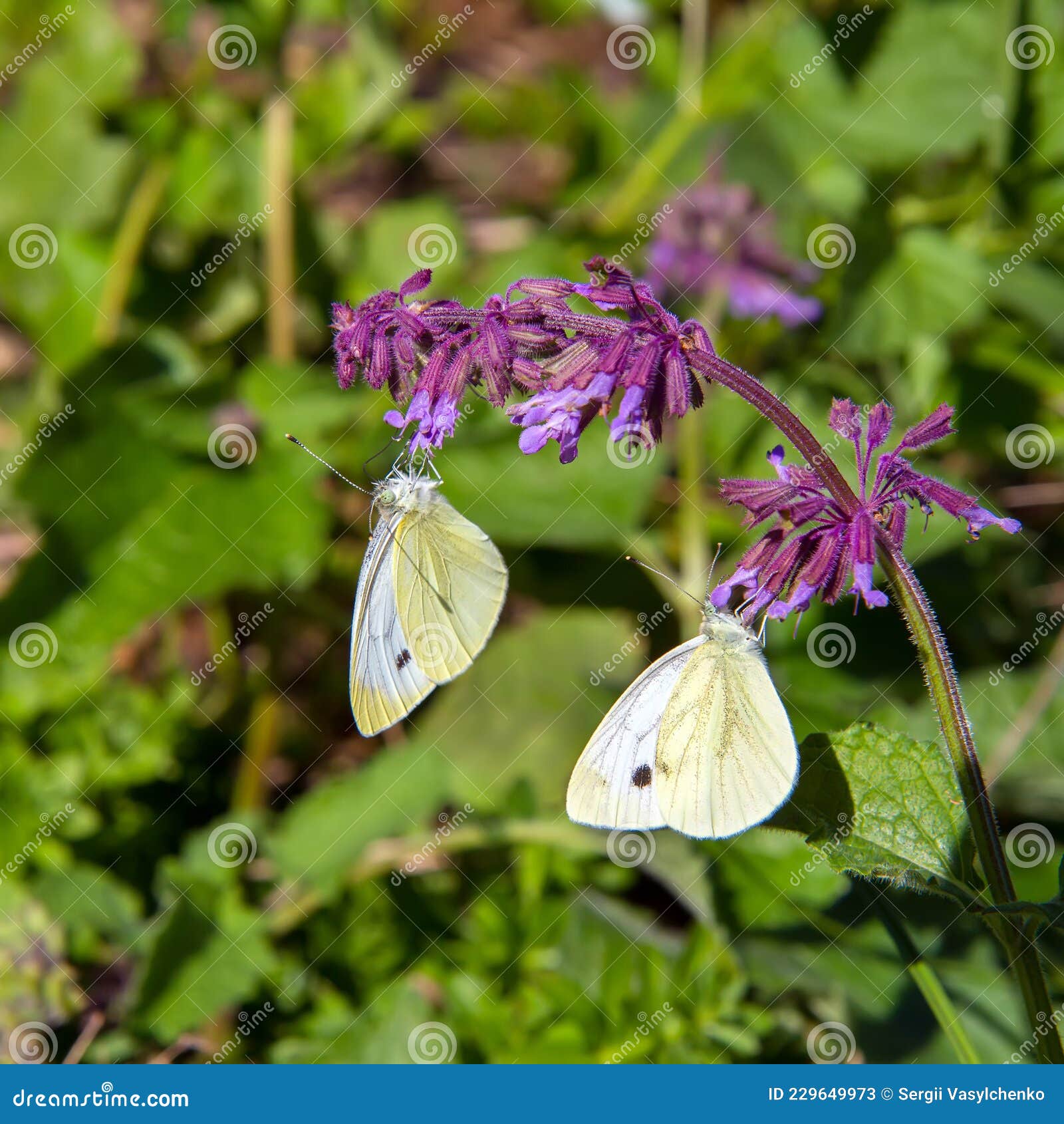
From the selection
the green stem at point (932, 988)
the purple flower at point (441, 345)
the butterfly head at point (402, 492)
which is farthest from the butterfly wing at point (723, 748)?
the butterfly head at point (402, 492)

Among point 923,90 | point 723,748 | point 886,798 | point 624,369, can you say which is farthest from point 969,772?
point 923,90

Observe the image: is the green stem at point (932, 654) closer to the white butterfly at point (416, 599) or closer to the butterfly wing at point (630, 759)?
the butterfly wing at point (630, 759)

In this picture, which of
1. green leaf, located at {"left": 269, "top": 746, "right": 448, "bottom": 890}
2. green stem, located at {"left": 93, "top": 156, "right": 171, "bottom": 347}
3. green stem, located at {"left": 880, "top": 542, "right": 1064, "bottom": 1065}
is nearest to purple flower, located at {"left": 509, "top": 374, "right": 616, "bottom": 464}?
green stem, located at {"left": 880, "top": 542, "right": 1064, "bottom": 1065}

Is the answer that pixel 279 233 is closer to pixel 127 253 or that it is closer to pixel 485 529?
pixel 127 253

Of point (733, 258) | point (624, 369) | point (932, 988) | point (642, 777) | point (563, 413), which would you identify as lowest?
point (642, 777)

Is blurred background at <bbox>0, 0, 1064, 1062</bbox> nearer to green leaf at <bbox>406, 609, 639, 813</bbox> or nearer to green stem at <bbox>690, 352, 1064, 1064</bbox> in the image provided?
green leaf at <bbox>406, 609, 639, 813</bbox>

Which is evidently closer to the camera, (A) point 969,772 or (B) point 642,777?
(A) point 969,772
